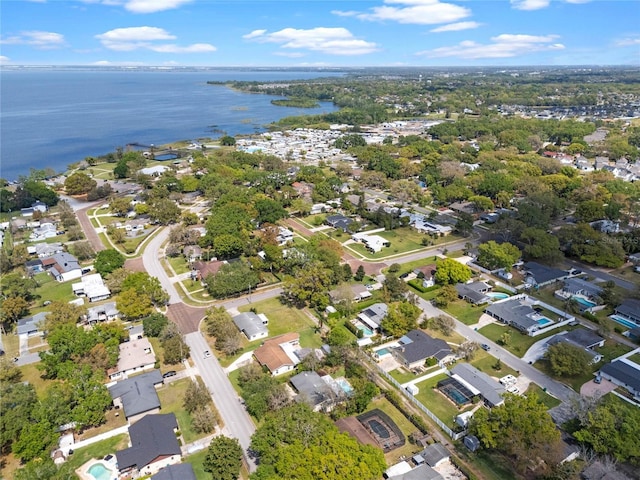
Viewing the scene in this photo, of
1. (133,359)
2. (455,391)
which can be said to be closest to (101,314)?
(133,359)

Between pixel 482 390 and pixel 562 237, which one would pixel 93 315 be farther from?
pixel 562 237

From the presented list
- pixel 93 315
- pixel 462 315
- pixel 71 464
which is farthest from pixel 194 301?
pixel 462 315

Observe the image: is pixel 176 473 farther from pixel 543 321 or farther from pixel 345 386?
pixel 543 321

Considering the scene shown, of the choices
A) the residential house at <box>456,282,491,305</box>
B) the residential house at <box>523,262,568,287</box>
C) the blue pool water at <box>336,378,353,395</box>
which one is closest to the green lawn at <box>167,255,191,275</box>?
the blue pool water at <box>336,378,353,395</box>

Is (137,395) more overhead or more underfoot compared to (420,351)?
more underfoot

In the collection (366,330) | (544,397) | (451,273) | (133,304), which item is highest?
(451,273)
